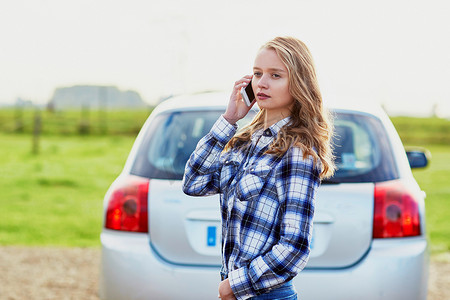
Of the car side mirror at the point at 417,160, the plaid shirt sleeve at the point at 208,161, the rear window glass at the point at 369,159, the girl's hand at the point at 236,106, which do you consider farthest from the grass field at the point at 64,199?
the girl's hand at the point at 236,106

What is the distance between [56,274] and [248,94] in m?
4.15

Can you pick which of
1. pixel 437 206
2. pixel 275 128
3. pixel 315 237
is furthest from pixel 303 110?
pixel 437 206

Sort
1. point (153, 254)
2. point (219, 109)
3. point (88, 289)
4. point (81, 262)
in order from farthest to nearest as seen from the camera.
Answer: point (81, 262), point (88, 289), point (219, 109), point (153, 254)

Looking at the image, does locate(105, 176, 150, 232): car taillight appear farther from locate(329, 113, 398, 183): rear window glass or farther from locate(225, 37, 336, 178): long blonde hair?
locate(225, 37, 336, 178): long blonde hair

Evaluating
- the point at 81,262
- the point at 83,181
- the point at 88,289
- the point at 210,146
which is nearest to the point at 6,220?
the point at 81,262

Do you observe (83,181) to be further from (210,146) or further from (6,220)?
(210,146)

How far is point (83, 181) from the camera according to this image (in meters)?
13.5

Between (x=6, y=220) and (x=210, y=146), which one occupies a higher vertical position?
(x=210, y=146)

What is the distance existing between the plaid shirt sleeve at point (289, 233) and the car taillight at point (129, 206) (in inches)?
55.1

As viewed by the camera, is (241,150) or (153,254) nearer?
(241,150)

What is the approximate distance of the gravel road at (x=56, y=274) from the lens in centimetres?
500

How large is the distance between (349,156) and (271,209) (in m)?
1.81

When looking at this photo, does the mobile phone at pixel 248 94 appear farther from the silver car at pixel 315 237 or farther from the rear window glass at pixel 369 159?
the rear window glass at pixel 369 159

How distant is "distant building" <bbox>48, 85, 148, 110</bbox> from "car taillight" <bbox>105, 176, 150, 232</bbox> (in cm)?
4058
